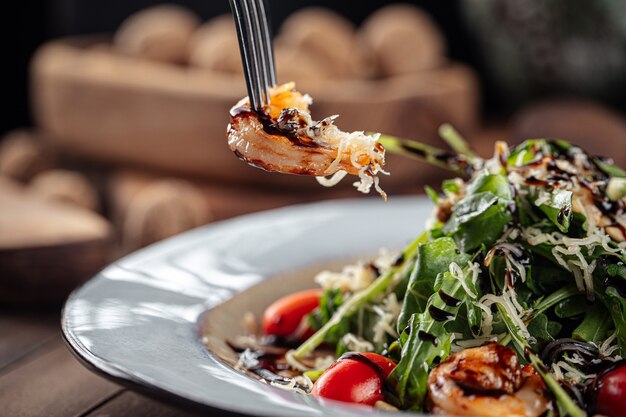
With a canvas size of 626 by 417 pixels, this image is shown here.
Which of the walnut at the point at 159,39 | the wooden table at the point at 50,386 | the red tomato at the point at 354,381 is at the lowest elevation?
the wooden table at the point at 50,386

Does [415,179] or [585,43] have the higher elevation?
[585,43]

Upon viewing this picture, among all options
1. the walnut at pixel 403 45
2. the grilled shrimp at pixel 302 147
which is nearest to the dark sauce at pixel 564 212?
the grilled shrimp at pixel 302 147

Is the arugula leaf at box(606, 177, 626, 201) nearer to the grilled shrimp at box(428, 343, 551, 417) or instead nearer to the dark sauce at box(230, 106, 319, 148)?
the grilled shrimp at box(428, 343, 551, 417)

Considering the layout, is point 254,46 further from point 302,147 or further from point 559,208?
point 559,208

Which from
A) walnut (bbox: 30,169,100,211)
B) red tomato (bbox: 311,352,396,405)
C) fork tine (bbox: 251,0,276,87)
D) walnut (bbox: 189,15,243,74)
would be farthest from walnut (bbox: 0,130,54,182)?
red tomato (bbox: 311,352,396,405)

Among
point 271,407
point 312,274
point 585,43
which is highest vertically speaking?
point 585,43

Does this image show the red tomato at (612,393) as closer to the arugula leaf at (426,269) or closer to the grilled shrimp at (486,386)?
the grilled shrimp at (486,386)

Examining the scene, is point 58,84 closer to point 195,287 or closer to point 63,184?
point 63,184

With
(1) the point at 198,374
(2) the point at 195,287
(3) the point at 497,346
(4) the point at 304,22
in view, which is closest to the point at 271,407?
(1) the point at 198,374

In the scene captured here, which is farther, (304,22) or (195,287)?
(304,22)
